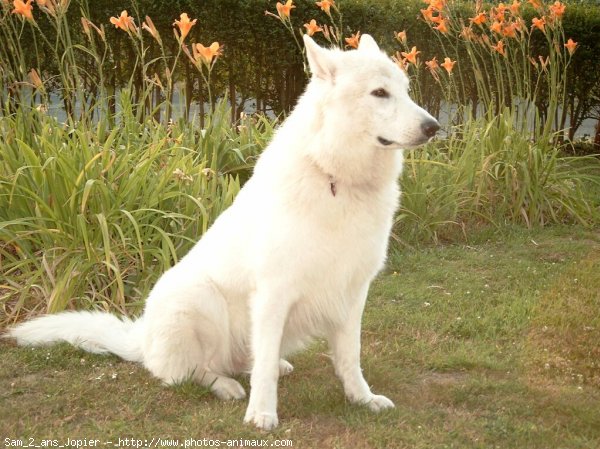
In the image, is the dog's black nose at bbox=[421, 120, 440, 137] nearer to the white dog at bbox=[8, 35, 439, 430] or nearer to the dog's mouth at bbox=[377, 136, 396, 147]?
the white dog at bbox=[8, 35, 439, 430]

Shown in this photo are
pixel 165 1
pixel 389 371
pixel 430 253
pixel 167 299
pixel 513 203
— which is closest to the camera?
pixel 167 299

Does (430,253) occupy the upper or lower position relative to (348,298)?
lower

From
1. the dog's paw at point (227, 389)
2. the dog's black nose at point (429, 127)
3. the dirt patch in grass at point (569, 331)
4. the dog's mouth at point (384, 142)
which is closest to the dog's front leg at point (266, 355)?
the dog's paw at point (227, 389)

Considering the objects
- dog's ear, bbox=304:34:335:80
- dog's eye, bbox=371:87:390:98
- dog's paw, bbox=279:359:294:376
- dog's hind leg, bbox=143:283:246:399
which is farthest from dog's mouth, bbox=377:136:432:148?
dog's paw, bbox=279:359:294:376

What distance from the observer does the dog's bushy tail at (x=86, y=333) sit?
3934 millimetres

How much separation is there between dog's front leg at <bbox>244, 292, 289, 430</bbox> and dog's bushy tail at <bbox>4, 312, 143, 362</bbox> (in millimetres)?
931

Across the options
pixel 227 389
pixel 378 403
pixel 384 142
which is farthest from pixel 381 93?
pixel 227 389

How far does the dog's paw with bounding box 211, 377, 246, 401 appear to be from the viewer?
Result: 11.4 ft

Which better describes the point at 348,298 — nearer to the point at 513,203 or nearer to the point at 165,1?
the point at 513,203

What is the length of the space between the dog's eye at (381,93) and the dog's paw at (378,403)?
136 cm

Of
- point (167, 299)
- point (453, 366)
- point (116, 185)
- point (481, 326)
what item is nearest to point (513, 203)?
point (481, 326)

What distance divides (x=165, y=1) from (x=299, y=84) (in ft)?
7.42

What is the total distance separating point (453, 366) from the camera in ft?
12.9

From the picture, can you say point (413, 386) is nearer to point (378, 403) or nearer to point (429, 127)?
point (378, 403)
